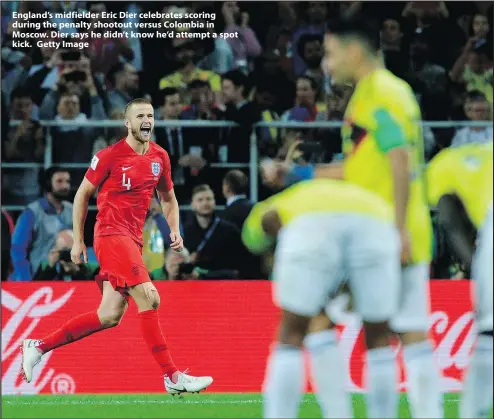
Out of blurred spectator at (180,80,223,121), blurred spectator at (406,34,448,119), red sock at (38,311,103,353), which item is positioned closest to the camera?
red sock at (38,311,103,353)

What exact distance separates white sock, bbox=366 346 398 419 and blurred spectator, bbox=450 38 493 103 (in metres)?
7.07

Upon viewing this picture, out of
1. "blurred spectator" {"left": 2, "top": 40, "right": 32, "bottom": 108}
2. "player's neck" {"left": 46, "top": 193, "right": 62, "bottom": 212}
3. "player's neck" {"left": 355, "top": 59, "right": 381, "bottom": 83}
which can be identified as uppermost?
"blurred spectator" {"left": 2, "top": 40, "right": 32, "bottom": 108}

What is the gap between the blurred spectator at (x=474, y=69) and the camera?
11.8 metres

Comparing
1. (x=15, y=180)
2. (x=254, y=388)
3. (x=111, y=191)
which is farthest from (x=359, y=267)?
(x=15, y=180)

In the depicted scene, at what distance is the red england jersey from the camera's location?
812 cm

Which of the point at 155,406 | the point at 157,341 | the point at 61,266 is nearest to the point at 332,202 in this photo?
the point at 157,341

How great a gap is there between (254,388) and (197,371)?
1.45 ft

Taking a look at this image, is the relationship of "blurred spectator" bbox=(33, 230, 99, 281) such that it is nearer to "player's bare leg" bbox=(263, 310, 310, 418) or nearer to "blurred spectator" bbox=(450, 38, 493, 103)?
"blurred spectator" bbox=(450, 38, 493, 103)

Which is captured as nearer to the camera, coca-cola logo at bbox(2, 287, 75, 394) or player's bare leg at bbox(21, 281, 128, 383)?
player's bare leg at bbox(21, 281, 128, 383)

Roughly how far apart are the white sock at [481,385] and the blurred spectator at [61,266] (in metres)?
5.41

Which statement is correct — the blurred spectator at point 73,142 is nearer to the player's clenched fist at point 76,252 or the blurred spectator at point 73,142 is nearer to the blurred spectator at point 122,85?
the blurred spectator at point 122,85

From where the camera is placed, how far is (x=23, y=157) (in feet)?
36.1

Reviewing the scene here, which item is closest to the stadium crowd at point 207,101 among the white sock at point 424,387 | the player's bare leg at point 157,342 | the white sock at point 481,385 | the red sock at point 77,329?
the red sock at point 77,329

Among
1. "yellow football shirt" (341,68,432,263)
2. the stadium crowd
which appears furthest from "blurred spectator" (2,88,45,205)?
"yellow football shirt" (341,68,432,263)
